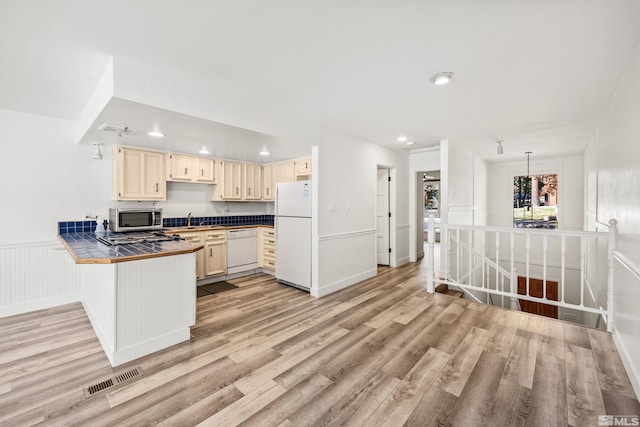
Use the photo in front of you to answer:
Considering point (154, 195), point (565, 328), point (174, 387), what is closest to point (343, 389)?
point (174, 387)

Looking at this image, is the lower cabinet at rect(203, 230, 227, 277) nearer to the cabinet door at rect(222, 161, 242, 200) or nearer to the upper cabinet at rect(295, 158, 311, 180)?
the cabinet door at rect(222, 161, 242, 200)

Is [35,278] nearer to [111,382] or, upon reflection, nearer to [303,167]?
[111,382]

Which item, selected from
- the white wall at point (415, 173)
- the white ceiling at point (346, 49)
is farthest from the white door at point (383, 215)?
the white ceiling at point (346, 49)

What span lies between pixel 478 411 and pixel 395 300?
6.49 feet

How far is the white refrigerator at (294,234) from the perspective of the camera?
13.5ft

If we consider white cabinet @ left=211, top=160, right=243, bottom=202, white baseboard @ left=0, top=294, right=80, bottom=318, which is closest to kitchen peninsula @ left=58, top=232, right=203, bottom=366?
white baseboard @ left=0, top=294, right=80, bottom=318

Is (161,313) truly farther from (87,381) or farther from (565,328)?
(565,328)

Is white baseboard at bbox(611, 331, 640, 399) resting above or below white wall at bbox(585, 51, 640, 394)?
below

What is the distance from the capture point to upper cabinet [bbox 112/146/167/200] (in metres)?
3.99

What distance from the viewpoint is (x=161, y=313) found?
252 centimetres

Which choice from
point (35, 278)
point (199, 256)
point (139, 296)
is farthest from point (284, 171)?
point (35, 278)

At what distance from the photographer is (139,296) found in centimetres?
240

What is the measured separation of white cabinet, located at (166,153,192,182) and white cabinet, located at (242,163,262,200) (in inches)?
40.5

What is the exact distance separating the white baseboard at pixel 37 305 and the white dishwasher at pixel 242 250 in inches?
82.0
